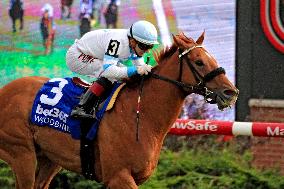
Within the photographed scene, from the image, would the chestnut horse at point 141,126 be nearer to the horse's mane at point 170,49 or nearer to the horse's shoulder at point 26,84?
the horse's mane at point 170,49

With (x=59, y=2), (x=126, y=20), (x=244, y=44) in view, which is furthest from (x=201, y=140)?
(x=59, y=2)

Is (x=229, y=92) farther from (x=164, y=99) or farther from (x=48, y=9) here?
(x=48, y=9)

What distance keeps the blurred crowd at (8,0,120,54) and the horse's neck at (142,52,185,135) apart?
5.24 m

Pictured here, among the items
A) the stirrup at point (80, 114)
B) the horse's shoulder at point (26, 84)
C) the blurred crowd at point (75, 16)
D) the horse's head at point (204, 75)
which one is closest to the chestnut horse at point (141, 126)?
the horse's head at point (204, 75)

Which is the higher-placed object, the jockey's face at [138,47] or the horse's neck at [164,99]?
the jockey's face at [138,47]

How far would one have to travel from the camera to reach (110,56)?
7.90 metres

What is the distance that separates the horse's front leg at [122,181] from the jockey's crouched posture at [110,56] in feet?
1.81

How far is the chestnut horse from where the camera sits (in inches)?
304

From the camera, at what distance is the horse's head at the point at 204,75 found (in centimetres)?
757

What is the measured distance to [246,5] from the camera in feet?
39.6

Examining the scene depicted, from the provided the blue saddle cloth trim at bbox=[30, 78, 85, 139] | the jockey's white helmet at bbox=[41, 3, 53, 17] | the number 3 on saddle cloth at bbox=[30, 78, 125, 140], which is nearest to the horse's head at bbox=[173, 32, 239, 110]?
the number 3 on saddle cloth at bbox=[30, 78, 125, 140]

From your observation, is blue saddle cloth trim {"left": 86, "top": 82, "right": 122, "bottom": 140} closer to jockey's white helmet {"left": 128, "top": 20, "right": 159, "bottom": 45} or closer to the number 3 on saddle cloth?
the number 3 on saddle cloth

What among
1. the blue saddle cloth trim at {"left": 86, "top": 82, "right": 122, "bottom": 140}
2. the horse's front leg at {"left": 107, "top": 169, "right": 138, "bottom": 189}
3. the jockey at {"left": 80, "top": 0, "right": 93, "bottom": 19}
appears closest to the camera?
the horse's front leg at {"left": 107, "top": 169, "right": 138, "bottom": 189}

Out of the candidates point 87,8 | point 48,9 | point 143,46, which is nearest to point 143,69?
point 143,46
